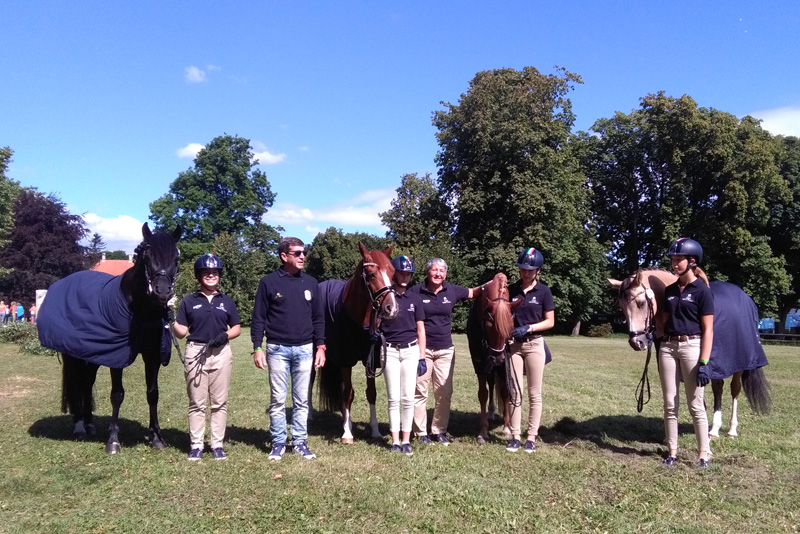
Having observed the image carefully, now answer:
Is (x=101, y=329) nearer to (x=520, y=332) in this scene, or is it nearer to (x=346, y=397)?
(x=346, y=397)

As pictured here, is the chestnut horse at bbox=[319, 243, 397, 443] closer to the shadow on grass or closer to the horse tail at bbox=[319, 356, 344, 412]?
the horse tail at bbox=[319, 356, 344, 412]

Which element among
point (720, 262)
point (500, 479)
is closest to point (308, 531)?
point (500, 479)

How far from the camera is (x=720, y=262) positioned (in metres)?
34.2

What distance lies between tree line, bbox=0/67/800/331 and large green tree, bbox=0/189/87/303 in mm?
95

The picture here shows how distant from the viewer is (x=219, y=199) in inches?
1812

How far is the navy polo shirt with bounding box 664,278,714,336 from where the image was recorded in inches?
228

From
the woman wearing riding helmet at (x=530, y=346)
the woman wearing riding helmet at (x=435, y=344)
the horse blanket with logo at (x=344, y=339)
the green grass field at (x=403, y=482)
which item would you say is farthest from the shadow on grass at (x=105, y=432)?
the woman wearing riding helmet at (x=530, y=346)

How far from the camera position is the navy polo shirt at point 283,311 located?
5.87 m

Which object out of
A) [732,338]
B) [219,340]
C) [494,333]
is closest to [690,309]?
[732,338]

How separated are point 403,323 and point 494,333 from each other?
0.99 meters

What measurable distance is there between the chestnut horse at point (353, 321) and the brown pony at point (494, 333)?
1.12m

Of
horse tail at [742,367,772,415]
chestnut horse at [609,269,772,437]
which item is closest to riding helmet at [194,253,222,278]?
chestnut horse at [609,269,772,437]

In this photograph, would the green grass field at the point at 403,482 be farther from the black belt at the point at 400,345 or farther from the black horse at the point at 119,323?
the black belt at the point at 400,345

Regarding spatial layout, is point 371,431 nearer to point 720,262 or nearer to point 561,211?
point 561,211
